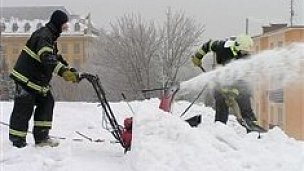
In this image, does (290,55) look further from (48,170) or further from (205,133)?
(48,170)

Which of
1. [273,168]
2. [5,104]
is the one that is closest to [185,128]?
[273,168]

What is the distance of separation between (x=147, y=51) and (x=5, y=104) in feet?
140

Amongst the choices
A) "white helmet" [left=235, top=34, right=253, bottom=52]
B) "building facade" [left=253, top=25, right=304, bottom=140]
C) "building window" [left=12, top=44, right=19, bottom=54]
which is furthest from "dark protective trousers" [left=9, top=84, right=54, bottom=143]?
"building window" [left=12, top=44, right=19, bottom=54]

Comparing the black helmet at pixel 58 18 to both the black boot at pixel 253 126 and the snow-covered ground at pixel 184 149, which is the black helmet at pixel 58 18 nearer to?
the snow-covered ground at pixel 184 149

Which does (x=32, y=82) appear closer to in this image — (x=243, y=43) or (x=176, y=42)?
(x=243, y=43)

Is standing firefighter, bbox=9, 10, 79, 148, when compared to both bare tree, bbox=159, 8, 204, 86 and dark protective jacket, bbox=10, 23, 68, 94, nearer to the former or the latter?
dark protective jacket, bbox=10, 23, 68, 94

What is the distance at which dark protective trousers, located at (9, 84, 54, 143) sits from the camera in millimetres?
6466

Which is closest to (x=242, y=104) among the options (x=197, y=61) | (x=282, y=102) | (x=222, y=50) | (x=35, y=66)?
(x=222, y=50)

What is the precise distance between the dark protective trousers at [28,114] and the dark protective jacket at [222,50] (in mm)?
2571

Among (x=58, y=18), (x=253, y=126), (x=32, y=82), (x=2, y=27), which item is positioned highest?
(x=58, y=18)

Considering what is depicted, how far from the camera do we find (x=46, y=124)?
261 inches

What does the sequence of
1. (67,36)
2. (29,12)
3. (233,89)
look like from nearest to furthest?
(233,89)
(67,36)
(29,12)

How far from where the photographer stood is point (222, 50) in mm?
8102

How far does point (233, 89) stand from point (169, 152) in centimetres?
297
